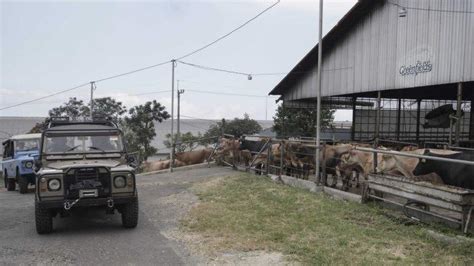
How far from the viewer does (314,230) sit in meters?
8.77

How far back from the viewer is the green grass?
7.09 metres

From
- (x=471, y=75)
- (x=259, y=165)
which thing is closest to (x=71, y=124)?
(x=259, y=165)

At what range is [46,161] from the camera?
9.92 m

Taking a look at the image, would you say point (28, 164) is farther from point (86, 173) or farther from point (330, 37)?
point (330, 37)

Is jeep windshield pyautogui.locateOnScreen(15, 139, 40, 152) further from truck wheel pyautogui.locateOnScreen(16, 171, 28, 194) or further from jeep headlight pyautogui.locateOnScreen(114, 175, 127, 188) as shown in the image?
jeep headlight pyautogui.locateOnScreen(114, 175, 127, 188)

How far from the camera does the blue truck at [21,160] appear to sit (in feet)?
59.2

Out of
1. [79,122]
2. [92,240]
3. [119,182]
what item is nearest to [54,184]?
[119,182]

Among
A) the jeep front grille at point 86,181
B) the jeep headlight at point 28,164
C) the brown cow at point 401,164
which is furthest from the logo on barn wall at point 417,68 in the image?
the jeep headlight at point 28,164

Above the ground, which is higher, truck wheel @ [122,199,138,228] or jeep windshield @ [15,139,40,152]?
jeep windshield @ [15,139,40,152]

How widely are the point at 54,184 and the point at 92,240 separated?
49.3 inches

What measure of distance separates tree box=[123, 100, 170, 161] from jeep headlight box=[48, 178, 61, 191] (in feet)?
135

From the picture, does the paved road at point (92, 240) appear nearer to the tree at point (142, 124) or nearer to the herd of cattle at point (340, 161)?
the herd of cattle at point (340, 161)

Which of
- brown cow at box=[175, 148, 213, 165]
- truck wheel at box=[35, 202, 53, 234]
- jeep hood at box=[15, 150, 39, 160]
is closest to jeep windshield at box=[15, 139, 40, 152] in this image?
jeep hood at box=[15, 150, 39, 160]

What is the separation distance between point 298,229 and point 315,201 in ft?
8.71
